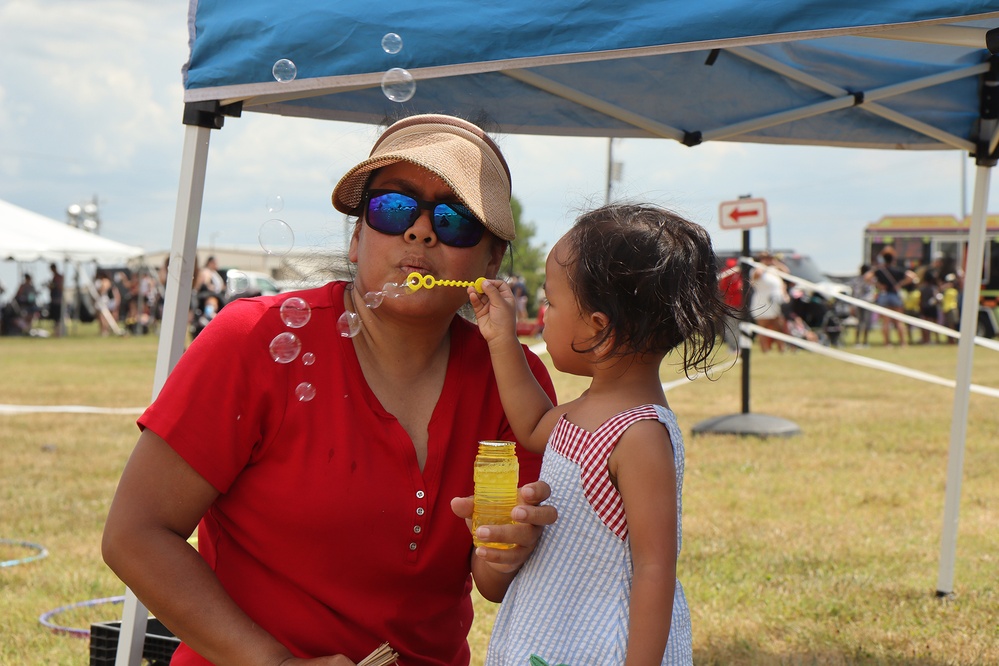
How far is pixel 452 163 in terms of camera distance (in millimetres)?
2006

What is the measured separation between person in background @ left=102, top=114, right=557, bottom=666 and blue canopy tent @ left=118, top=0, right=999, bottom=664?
219 mm

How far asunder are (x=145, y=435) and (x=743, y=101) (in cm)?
248

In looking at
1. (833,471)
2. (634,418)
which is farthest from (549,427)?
(833,471)

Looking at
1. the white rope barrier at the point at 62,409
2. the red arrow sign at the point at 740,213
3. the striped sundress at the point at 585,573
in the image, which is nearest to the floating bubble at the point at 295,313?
the striped sundress at the point at 585,573

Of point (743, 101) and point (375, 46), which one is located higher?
point (743, 101)

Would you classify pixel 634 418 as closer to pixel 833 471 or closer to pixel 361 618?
pixel 361 618

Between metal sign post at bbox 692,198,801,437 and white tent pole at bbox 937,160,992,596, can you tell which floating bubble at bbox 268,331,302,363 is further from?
metal sign post at bbox 692,198,801,437

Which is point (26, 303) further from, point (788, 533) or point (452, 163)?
point (452, 163)

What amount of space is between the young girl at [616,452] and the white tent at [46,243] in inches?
768

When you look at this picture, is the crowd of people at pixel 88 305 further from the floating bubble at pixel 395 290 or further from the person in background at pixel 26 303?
the floating bubble at pixel 395 290

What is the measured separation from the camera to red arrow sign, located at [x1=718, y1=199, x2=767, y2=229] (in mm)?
8094

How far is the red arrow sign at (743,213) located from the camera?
8094 millimetres

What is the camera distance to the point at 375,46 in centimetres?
207

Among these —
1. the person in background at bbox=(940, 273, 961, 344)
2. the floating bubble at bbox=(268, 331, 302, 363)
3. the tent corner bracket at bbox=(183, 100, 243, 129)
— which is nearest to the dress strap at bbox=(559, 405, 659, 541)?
the floating bubble at bbox=(268, 331, 302, 363)
